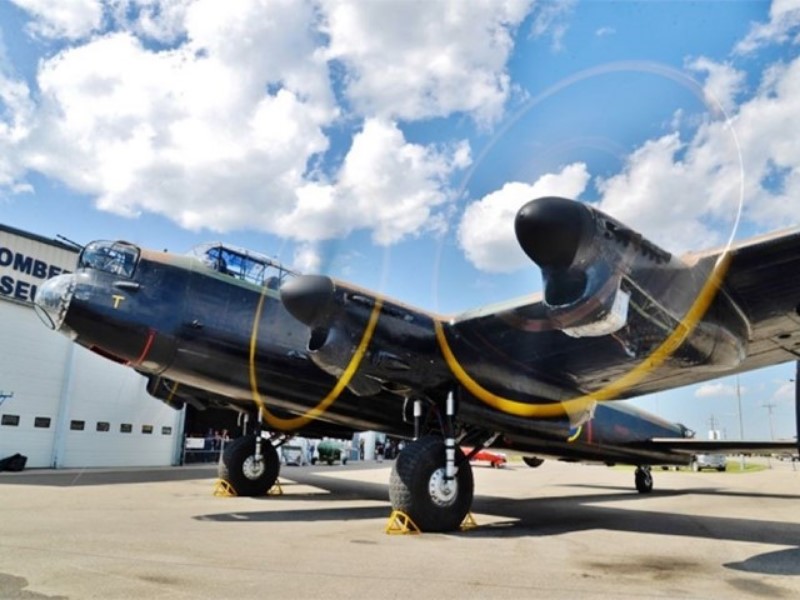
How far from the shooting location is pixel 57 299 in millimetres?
8906

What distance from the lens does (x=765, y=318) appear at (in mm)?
7547

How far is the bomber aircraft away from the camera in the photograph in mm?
6301

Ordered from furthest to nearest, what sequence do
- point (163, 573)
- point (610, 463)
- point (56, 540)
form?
point (610, 463), point (56, 540), point (163, 573)

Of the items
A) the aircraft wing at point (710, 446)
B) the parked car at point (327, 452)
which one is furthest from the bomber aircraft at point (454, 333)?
the parked car at point (327, 452)

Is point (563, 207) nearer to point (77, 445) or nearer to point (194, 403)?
point (194, 403)

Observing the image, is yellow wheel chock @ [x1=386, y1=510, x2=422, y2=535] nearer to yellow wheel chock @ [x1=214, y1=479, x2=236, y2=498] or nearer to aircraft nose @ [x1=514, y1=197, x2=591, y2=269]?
aircraft nose @ [x1=514, y1=197, x2=591, y2=269]

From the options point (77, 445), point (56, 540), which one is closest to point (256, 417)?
point (56, 540)

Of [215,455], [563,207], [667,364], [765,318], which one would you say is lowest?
[215,455]

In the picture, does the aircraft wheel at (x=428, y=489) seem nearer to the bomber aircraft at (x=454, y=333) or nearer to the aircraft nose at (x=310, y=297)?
the bomber aircraft at (x=454, y=333)

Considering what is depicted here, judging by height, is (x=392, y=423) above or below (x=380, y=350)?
below

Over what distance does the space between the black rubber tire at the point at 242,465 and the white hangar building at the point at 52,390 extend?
1227 cm

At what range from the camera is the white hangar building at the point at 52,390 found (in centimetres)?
2127

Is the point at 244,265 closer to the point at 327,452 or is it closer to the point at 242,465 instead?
the point at 242,465

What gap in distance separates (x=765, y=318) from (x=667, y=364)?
4.24 ft
